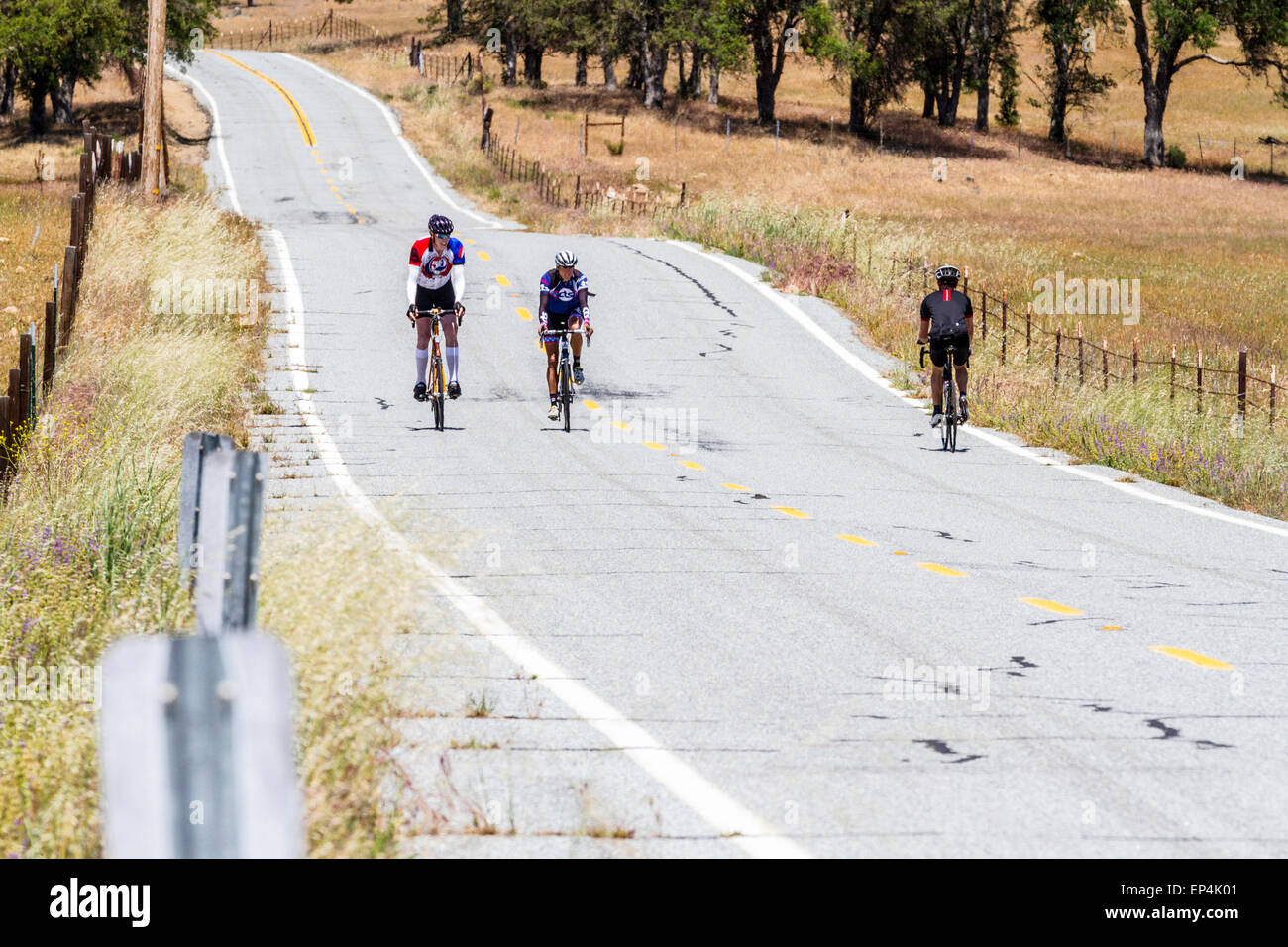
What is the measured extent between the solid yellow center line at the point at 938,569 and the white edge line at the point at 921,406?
10.5 feet

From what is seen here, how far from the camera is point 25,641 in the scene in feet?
20.6

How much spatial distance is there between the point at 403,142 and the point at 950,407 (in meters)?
41.9

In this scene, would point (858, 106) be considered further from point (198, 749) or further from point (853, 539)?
point (198, 749)

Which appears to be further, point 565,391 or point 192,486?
point 565,391

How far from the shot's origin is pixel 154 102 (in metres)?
29.8

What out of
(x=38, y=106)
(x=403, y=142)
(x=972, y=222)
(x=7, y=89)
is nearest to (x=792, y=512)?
(x=972, y=222)

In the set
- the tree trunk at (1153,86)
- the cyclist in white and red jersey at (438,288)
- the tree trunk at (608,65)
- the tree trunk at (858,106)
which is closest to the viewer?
the cyclist in white and red jersey at (438,288)

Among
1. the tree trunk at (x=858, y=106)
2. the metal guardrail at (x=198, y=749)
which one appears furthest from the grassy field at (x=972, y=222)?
the metal guardrail at (x=198, y=749)

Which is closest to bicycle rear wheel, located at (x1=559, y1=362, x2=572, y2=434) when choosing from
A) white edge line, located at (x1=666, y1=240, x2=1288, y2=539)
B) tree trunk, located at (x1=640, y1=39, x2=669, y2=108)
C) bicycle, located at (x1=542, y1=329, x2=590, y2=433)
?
bicycle, located at (x1=542, y1=329, x2=590, y2=433)

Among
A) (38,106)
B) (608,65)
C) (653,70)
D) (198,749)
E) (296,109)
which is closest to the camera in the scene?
(198,749)

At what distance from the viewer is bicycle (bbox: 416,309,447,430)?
14742 mm

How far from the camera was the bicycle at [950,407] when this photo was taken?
588 inches

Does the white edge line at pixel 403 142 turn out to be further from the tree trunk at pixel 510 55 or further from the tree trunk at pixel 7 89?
the tree trunk at pixel 7 89
